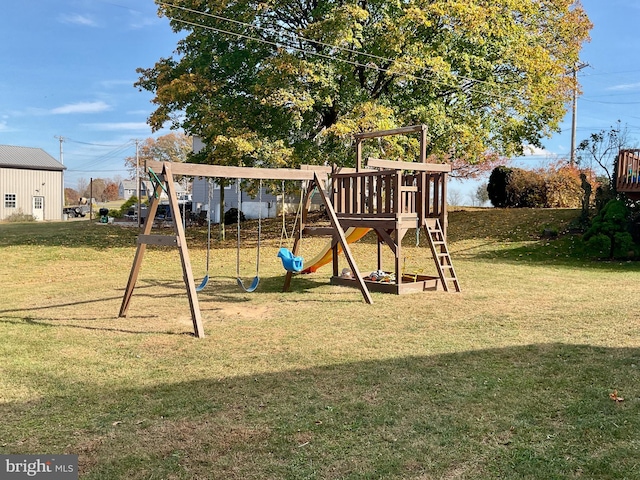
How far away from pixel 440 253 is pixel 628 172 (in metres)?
8.60

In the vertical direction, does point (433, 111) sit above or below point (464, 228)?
above

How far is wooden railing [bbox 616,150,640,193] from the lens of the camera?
1482 cm

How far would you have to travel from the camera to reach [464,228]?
19.0 metres

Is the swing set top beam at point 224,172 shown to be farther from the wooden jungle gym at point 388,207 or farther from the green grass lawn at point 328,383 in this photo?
the green grass lawn at point 328,383

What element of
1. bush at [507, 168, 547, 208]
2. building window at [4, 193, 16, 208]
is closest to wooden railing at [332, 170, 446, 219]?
bush at [507, 168, 547, 208]

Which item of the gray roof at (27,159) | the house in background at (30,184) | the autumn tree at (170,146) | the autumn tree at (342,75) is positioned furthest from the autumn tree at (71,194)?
the autumn tree at (342,75)

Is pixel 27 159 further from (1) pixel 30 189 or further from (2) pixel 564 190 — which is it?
(2) pixel 564 190

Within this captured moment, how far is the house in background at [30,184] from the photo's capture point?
1391 inches

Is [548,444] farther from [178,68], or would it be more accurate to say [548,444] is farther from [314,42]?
[178,68]

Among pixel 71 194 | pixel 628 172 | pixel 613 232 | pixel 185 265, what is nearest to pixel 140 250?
pixel 185 265

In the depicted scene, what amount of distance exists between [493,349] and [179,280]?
767 centimetres

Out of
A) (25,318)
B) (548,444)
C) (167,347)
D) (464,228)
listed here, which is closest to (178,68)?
(464,228)

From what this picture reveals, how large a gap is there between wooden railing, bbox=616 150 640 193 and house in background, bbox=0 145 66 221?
113ft

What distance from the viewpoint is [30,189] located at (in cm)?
3622
